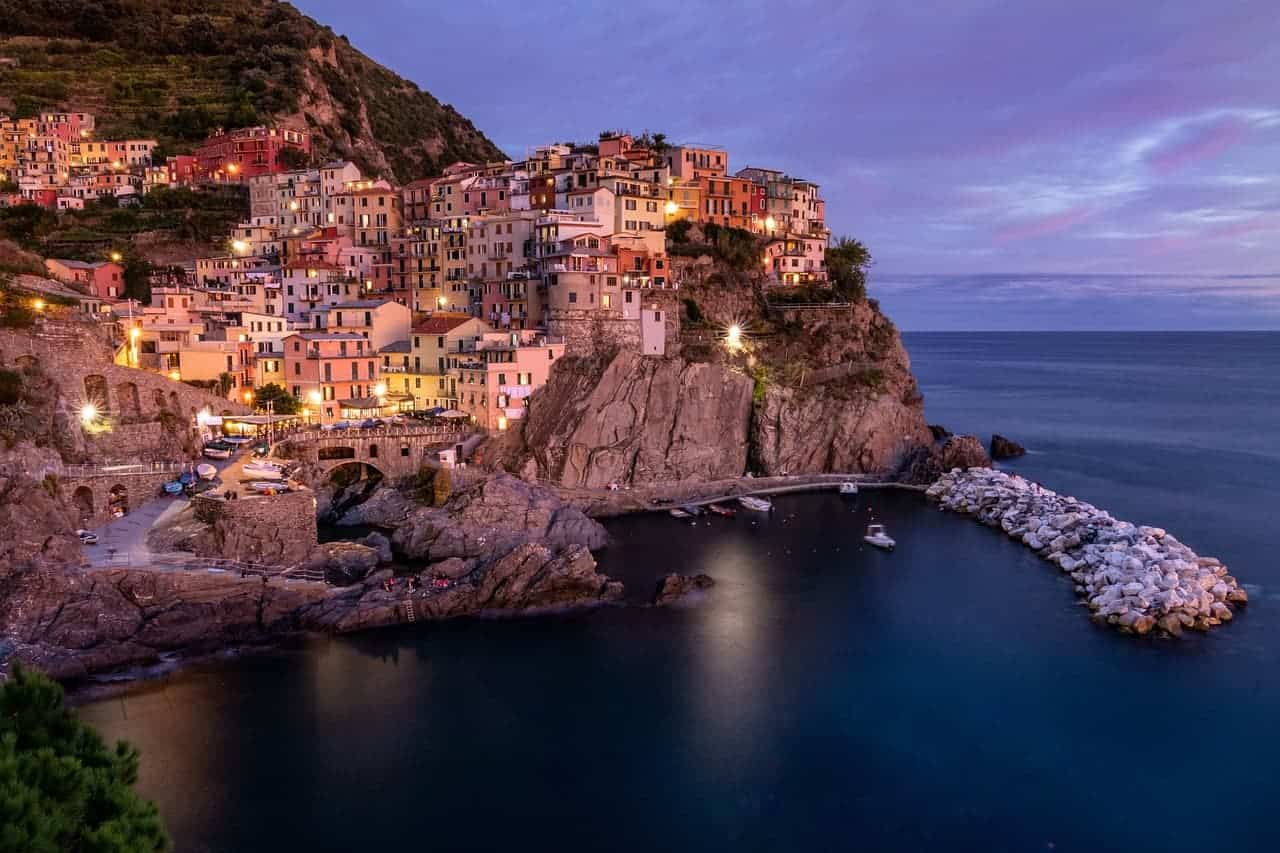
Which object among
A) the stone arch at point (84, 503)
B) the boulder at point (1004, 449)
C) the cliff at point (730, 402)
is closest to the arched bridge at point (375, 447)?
the cliff at point (730, 402)

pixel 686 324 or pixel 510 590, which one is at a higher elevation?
pixel 686 324

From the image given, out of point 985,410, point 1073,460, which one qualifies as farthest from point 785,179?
point 985,410

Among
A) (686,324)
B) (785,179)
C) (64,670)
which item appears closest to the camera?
(64,670)

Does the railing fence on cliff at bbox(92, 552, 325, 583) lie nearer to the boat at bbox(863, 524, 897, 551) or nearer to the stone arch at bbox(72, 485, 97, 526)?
the stone arch at bbox(72, 485, 97, 526)

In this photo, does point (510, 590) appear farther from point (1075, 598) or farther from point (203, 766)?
point (1075, 598)

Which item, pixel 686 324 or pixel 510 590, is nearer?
pixel 510 590

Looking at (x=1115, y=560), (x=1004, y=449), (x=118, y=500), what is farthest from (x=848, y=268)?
(x=118, y=500)

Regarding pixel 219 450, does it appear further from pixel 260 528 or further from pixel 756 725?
pixel 756 725
